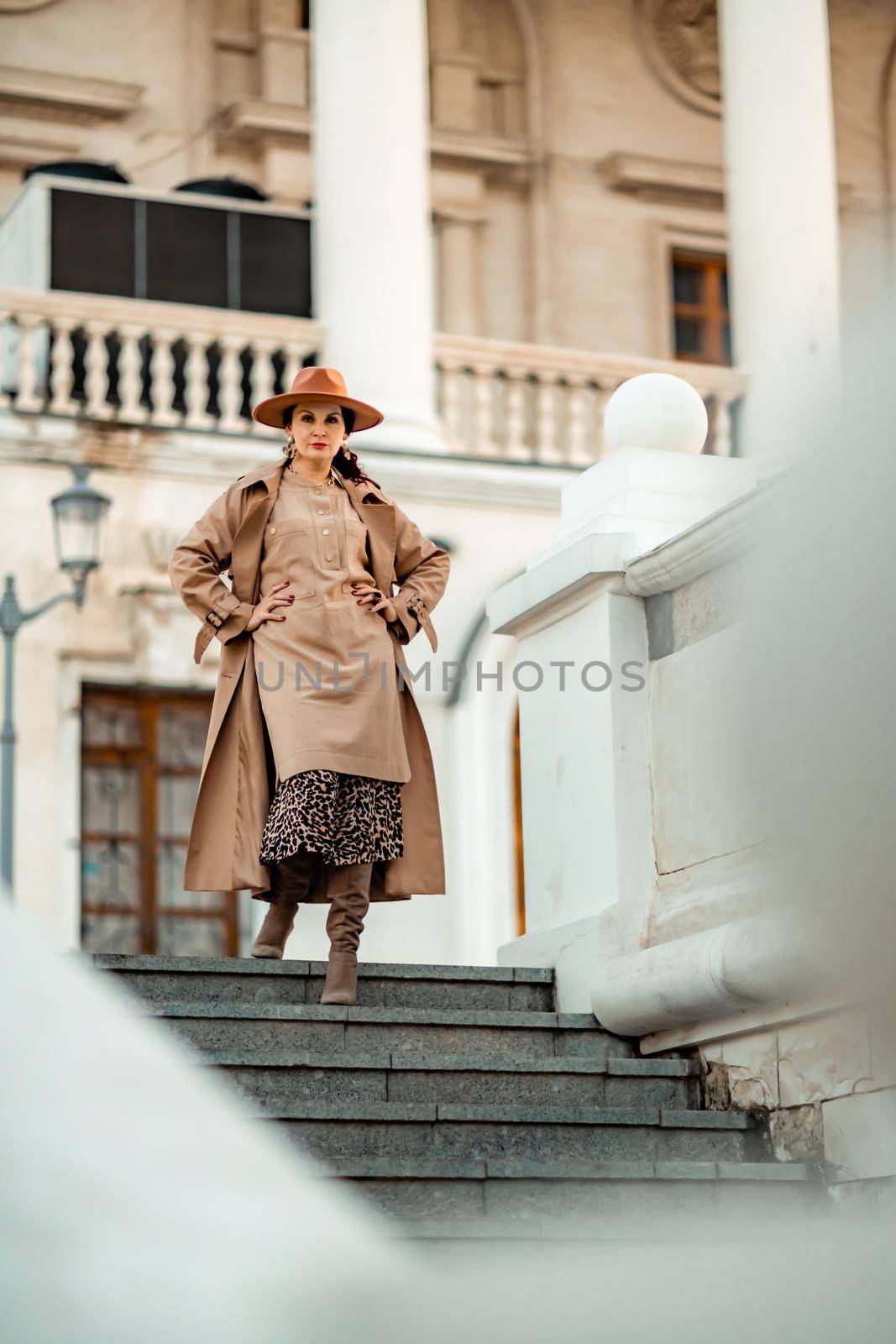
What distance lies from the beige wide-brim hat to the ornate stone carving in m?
13.1

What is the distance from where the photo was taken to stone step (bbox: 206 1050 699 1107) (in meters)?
5.85

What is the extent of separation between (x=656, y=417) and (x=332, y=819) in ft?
5.40

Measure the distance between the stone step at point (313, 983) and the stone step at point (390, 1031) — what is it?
19 centimetres

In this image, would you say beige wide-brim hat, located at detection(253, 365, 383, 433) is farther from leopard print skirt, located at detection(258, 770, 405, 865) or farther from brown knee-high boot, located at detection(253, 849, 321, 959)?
brown knee-high boot, located at detection(253, 849, 321, 959)

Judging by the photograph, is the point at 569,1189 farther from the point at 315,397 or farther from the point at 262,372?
the point at 262,372

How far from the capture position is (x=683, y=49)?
64.6 feet

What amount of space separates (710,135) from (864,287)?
665 inches

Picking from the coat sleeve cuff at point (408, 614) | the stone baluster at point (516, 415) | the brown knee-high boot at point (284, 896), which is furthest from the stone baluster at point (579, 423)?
the brown knee-high boot at point (284, 896)

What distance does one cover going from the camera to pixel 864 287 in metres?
3.30

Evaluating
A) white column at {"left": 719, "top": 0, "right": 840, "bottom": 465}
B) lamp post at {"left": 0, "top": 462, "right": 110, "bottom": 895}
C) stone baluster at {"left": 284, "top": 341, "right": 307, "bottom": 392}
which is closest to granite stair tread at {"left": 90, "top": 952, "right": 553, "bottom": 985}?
lamp post at {"left": 0, "top": 462, "right": 110, "bottom": 895}

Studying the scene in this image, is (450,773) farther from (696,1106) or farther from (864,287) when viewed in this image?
(864,287)

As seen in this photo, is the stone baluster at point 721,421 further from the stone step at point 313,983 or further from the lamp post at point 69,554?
the stone step at point 313,983

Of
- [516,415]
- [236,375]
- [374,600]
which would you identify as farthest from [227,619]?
[516,415]

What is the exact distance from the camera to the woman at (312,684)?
22.4 feet
